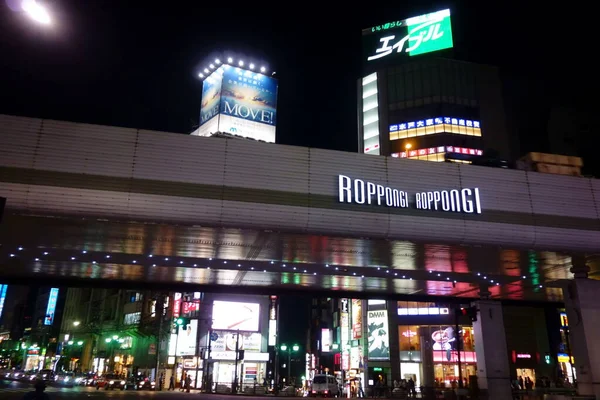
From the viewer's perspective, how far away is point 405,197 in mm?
20703

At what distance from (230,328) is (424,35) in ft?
176

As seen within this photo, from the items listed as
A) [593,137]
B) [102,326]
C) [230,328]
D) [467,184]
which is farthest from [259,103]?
[102,326]

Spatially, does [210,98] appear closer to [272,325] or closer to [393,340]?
[272,325]

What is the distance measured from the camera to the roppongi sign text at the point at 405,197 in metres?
20.2

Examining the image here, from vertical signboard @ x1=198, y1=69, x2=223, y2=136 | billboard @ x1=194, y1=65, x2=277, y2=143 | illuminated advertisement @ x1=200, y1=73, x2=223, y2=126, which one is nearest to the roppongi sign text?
billboard @ x1=194, y1=65, x2=277, y2=143

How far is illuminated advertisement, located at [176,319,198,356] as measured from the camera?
197 feet

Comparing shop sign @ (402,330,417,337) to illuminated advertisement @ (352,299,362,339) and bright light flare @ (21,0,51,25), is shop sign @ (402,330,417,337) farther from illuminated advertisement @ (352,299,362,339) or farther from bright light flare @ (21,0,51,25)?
bright light flare @ (21,0,51,25)

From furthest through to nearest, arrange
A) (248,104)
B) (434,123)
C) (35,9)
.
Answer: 1. (434,123)
2. (248,104)
3. (35,9)

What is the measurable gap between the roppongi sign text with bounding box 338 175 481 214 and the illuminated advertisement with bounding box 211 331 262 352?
137ft

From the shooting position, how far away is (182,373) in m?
58.5

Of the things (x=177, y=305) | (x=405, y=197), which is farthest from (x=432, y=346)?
(x=405, y=197)

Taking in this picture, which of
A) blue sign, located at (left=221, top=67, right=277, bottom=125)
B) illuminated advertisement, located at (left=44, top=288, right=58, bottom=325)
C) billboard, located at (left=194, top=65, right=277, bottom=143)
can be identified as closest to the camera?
billboard, located at (left=194, top=65, right=277, bottom=143)

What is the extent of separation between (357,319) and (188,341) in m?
23.7

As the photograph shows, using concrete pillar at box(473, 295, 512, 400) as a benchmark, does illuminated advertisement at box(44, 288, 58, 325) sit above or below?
above
